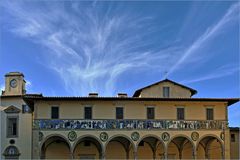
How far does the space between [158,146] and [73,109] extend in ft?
25.9

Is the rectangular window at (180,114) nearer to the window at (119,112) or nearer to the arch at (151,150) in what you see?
the arch at (151,150)

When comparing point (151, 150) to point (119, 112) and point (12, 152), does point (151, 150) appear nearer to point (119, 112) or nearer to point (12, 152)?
point (119, 112)

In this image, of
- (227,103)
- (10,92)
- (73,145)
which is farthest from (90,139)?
(227,103)

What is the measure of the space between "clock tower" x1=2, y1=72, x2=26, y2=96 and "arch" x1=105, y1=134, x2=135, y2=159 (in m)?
9.30

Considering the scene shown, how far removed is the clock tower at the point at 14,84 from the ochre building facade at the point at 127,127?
2.20 m

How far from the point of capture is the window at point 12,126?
3697 centimetres

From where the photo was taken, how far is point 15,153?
1441 inches

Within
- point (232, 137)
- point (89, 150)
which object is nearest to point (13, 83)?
point (89, 150)

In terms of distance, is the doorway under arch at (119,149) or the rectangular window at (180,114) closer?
the rectangular window at (180,114)

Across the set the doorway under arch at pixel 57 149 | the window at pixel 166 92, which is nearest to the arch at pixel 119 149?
the doorway under arch at pixel 57 149

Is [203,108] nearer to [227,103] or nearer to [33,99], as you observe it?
[227,103]

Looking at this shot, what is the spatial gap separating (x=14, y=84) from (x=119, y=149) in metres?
11.0

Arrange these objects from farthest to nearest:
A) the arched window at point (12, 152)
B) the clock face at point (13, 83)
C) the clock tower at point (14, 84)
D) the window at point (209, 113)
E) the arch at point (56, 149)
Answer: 1. the clock face at point (13, 83)
2. the clock tower at point (14, 84)
3. the arched window at point (12, 152)
4. the arch at point (56, 149)
5. the window at point (209, 113)

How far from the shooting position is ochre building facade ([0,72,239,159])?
3319cm
